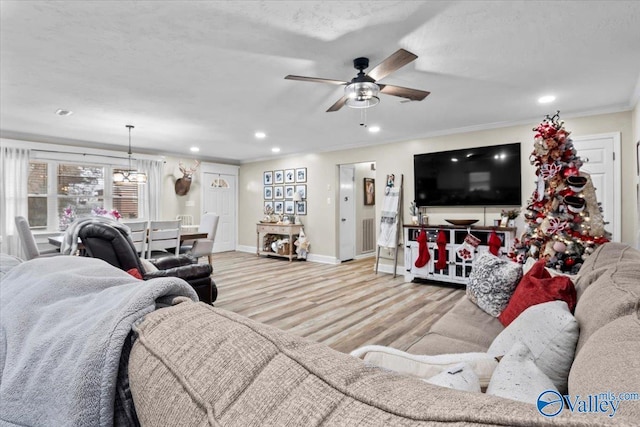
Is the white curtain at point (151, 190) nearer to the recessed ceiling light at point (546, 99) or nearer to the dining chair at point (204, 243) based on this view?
the dining chair at point (204, 243)

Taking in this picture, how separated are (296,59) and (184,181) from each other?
16.7 feet

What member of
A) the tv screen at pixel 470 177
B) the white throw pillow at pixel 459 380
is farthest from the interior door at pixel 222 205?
the white throw pillow at pixel 459 380

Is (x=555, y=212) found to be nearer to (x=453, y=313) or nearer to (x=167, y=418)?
(x=453, y=313)

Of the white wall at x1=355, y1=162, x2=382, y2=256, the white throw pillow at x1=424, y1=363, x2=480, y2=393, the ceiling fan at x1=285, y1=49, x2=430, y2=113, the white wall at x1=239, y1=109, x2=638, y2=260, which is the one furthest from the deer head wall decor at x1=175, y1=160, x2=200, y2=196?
the white throw pillow at x1=424, y1=363, x2=480, y2=393

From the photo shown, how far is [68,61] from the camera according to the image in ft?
8.42

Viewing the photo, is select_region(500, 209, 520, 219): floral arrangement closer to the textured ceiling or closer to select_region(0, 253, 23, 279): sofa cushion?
the textured ceiling

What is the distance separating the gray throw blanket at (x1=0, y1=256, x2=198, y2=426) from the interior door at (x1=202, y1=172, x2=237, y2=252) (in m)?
6.64

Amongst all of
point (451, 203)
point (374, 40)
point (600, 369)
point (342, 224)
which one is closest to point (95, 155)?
point (342, 224)

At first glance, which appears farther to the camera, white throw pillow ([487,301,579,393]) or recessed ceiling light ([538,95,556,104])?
recessed ceiling light ([538,95,556,104])

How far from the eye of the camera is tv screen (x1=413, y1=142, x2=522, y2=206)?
439 centimetres

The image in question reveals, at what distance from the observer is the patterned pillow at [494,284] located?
2031mm

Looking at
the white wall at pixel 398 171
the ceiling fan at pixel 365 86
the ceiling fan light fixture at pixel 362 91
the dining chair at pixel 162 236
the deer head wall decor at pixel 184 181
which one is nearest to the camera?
the ceiling fan at pixel 365 86

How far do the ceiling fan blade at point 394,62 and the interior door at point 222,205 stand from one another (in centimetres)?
548

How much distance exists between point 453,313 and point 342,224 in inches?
175
